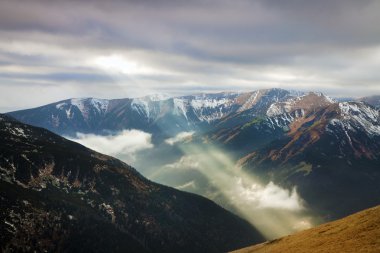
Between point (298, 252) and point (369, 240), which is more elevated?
Result: point (369, 240)

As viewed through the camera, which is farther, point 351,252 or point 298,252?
point 298,252

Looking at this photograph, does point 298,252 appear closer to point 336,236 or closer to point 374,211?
point 336,236

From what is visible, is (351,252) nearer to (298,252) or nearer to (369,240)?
(369,240)

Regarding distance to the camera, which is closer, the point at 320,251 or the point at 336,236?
the point at 320,251

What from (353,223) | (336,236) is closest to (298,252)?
(336,236)

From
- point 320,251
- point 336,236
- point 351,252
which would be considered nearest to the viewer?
point 351,252

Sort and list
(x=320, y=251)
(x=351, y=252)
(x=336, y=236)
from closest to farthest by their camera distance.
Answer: (x=351, y=252)
(x=320, y=251)
(x=336, y=236)

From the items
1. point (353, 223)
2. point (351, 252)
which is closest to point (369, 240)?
point (351, 252)

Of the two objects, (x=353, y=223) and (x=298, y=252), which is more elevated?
(x=353, y=223)

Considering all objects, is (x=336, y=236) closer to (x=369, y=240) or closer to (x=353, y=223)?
(x=353, y=223)
